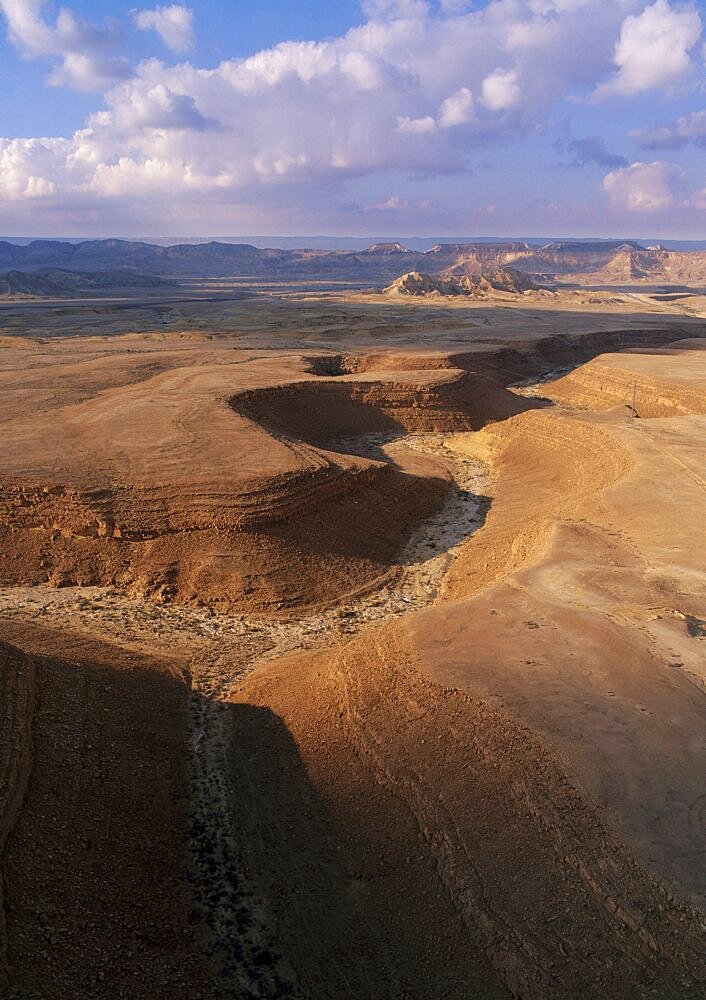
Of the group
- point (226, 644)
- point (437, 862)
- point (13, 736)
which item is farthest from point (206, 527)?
point (437, 862)

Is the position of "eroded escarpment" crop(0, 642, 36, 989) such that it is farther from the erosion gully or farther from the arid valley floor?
the erosion gully

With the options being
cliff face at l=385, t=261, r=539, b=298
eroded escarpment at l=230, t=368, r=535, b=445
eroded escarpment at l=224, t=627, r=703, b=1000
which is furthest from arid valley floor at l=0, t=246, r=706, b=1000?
cliff face at l=385, t=261, r=539, b=298

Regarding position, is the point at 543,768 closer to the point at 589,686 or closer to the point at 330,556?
the point at 589,686

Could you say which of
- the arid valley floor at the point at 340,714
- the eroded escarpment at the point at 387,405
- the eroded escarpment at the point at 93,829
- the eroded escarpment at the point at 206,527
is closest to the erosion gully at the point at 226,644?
the arid valley floor at the point at 340,714

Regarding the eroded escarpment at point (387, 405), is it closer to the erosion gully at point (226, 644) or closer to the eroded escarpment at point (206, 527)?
the erosion gully at point (226, 644)

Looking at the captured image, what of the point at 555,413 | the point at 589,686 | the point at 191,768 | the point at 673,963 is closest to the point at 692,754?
the point at 589,686

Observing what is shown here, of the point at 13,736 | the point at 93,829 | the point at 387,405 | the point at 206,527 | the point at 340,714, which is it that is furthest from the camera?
the point at 387,405

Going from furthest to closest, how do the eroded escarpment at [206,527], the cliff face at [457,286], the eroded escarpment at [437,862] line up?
the cliff face at [457,286], the eroded escarpment at [206,527], the eroded escarpment at [437,862]

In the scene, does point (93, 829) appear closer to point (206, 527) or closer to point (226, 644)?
point (226, 644)
